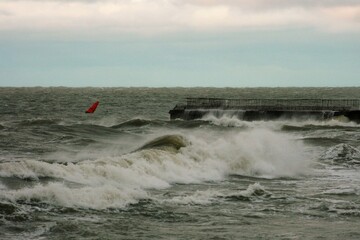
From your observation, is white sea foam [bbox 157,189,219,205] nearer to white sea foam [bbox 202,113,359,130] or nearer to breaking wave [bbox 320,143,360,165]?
breaking wave [bbox 320,143,360,165]

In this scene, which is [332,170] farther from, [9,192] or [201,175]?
[9,192]

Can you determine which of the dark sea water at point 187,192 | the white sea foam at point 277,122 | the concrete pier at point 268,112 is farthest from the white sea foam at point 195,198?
the concrete pier at point 268,112

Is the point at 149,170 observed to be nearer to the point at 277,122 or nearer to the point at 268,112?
the point at 277,122

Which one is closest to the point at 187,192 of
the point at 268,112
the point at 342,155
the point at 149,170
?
the point at 149,170

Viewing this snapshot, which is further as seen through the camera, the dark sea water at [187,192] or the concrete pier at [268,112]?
the concrete pier at [268,112]

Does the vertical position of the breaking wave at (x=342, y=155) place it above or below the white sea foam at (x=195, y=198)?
below

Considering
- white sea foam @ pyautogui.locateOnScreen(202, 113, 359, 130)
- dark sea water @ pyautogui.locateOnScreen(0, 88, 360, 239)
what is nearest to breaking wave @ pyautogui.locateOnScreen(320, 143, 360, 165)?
dark sea water @ pyautogui.locateOnScreen(0, 88, 360, 239)

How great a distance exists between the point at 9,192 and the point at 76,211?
187 centimetres

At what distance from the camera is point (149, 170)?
23.3 meters

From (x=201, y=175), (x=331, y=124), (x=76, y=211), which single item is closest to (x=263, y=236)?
(x=76, y=211)

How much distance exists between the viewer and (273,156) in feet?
98.2

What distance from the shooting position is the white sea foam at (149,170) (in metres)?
17.0

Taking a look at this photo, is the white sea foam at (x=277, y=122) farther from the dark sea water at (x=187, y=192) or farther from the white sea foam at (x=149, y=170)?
the white sea foam at (x=149, y=170)

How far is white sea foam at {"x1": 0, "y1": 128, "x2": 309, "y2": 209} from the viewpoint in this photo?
17.0m
